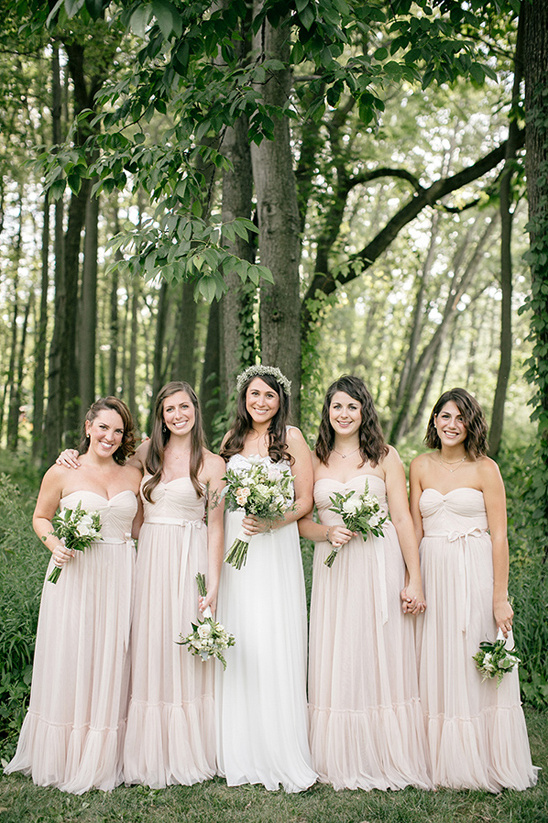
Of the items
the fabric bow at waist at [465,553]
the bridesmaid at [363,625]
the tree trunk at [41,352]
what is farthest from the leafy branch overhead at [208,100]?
the tree trunk at [41,352]

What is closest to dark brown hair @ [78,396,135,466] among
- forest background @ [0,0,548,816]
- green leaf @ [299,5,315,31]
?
forest background @ [0,0,548,816]

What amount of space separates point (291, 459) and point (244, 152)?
4.20 metres

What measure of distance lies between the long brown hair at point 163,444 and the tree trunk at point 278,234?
1904 mm

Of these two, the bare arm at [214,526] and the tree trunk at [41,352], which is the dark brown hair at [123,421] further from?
the tree trunk at [41,352]

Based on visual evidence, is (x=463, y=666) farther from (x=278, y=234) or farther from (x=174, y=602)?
(x=278, y=234)

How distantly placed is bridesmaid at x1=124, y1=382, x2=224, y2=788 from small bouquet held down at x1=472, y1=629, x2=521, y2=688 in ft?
5.55

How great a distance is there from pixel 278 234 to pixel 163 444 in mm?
→ 2591

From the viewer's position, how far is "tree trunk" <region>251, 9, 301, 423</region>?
6254mm

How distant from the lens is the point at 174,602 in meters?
4.41

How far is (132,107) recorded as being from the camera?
4.96 meters

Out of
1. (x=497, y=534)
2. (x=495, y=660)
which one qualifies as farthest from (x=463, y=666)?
(x=497, y=534)

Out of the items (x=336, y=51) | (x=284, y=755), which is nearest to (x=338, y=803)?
(x=284, y=755)

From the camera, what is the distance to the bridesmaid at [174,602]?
427cm

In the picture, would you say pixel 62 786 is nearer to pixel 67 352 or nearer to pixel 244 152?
pixel 244 152
